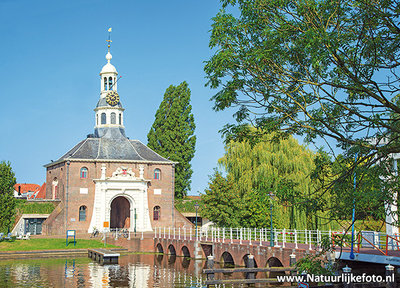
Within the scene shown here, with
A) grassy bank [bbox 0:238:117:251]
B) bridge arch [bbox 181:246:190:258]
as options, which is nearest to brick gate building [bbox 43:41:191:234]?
grassy bank [bbox 0:238:117:251]

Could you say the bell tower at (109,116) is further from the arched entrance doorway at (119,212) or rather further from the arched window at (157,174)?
the arched entrance doorway at (119,212)

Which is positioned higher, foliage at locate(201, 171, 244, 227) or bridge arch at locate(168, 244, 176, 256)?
foliage at locate(201, 171, 244, 227)

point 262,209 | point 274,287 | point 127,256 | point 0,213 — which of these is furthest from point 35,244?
point 274,287

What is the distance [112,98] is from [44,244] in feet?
60.0

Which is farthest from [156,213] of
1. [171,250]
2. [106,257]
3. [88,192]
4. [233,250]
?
[233,250]

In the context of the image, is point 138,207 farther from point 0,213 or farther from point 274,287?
point 274,287

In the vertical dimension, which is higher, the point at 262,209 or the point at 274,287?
the point at 262,209

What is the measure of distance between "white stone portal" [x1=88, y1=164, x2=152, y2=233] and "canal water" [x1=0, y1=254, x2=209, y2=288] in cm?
1079

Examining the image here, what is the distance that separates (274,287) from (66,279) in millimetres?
10381

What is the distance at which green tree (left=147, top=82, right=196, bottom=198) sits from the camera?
5166 centimetres

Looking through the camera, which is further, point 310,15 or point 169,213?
point 169,213

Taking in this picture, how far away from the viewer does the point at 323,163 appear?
33.1ft

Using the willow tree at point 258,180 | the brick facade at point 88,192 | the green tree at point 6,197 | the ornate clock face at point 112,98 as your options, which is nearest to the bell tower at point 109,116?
the ornate clock face at point 112,98

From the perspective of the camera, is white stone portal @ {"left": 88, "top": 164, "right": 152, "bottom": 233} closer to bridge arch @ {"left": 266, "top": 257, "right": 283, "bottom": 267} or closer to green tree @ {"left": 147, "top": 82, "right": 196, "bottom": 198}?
green tree @ {"left": 147, "top": 82, "right": 196, "bottom": 198}
